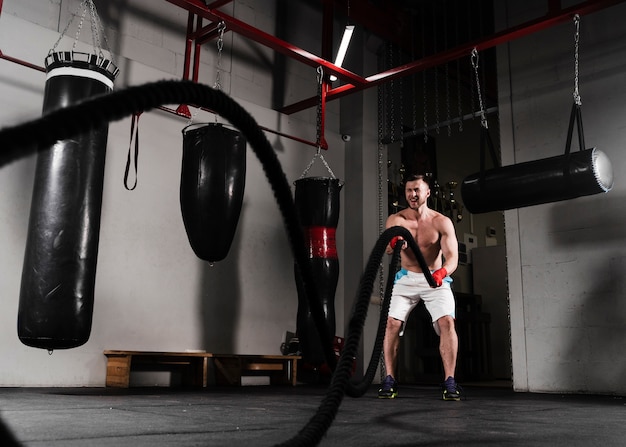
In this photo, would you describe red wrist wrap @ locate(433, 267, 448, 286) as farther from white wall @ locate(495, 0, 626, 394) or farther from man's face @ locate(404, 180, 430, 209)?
white wall @ locate(495, 0, 626, 394)

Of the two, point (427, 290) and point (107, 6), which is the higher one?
point (107, 6)

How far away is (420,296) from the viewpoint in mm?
4293

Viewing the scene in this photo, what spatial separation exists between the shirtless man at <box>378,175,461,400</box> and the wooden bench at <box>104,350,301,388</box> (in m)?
1.72

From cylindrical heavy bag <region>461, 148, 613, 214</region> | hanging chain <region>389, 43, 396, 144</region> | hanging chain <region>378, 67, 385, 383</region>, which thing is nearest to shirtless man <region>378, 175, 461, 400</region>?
cylindrical heavy bag <region>461, 148, 613, 214</region>

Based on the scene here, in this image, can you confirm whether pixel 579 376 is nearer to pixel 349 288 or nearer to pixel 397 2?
pixel 349 288

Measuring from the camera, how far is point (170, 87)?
2.92 feet

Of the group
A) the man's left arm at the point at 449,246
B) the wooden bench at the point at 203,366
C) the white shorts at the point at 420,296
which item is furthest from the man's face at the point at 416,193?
the wooden bench at the point at 203,366

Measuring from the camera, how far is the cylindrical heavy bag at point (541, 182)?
4.18 meters

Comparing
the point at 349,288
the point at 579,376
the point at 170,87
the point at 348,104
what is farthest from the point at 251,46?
the point at 170,87

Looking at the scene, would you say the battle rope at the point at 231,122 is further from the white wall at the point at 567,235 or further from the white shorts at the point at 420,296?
the white wall at the point at 567,235

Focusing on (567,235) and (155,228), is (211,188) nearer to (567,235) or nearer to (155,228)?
(155,228)

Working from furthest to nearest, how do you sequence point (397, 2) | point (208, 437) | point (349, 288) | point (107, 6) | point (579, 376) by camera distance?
1. point (397, 2)
2. point (349, 288)
3. point (107, 6)
4. point (579, 376)
5. point (208, 437)

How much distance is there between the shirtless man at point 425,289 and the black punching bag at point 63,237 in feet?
6.79

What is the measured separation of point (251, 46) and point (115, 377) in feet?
12.8
